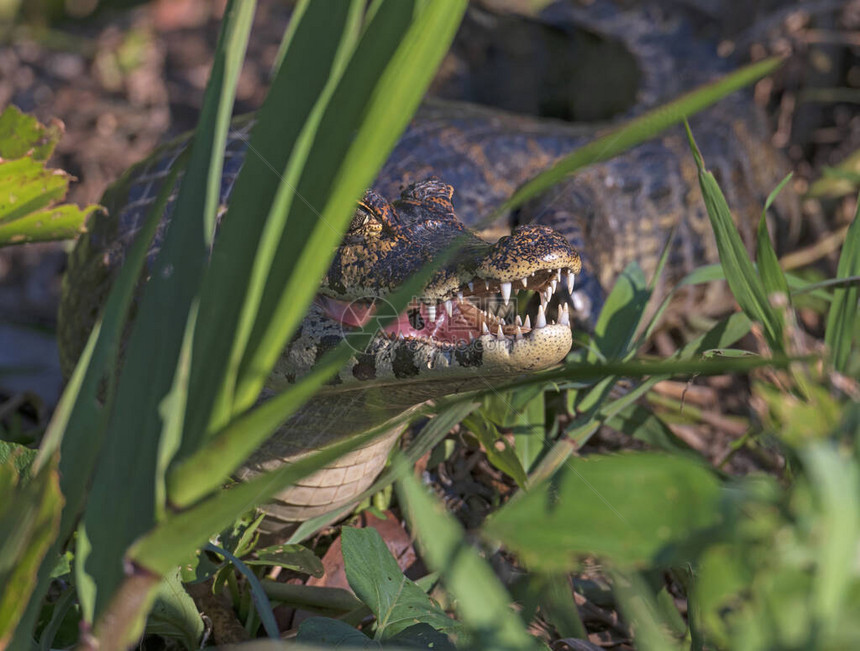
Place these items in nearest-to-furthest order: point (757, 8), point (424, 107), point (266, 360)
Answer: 1. point (266, 360)
2. point (424, 107)
3. point (757, 8)

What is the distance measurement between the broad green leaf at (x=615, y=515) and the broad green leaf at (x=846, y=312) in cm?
105

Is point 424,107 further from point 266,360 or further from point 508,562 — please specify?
point 266,360

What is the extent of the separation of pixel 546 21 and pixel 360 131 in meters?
4.17

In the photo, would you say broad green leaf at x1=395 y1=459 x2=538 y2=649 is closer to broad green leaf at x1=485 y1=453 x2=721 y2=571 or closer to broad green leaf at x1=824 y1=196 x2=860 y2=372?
broad green leaf at x1=485 y1=453 x2=721 y2=571

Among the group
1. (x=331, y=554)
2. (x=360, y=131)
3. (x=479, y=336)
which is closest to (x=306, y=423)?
(x=331, y=554)

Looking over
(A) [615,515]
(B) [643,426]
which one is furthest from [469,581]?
(B) [643,426]

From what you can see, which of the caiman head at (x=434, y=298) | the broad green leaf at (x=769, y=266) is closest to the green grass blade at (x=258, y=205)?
the caiman head at (x=434, y=298)

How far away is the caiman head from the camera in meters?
1.67

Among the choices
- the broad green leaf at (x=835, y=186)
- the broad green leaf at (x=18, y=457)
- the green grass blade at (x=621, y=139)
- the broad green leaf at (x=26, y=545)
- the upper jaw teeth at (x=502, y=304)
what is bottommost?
the broad green leaf at (x=18, y=457)

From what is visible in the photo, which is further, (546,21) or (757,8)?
(546,21)

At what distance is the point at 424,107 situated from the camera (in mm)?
3861

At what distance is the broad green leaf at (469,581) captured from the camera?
2.66 feet

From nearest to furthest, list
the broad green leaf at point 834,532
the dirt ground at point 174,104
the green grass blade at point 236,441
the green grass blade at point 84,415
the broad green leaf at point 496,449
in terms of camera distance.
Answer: the broad green leaf at point 834,532, the green grass blade at point 236,441, the green grass blade at point 84,415, the broad green leaf at point 496,449, the dirt ground at point 174,104

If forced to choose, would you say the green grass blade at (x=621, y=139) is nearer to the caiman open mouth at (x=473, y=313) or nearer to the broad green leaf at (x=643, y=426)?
the caiman open mouth at (x=473, y=313)
